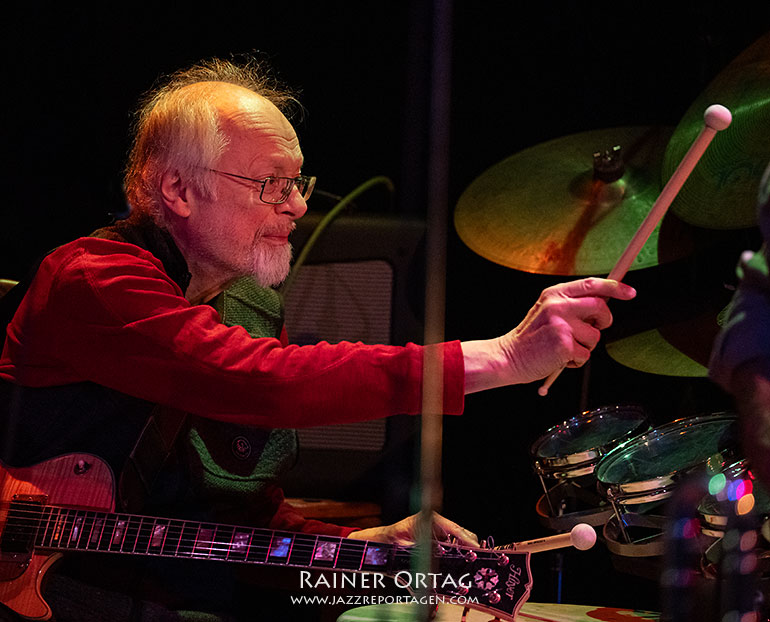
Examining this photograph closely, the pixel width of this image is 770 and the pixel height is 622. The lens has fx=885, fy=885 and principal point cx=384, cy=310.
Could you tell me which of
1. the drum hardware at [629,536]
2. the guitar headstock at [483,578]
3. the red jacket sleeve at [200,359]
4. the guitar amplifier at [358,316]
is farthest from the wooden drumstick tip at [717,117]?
the guitar amplifier at [358,316]

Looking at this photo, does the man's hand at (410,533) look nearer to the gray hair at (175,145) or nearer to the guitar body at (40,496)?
the guitar body at (40,496)

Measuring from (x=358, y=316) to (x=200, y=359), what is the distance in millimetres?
978

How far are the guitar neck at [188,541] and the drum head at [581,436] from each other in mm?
409

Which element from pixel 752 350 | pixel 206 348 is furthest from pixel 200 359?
pixel 752 350

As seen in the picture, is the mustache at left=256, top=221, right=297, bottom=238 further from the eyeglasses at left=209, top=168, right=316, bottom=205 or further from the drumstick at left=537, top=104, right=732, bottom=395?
the drumstick at left=537, top=104, right=732, bottom=395

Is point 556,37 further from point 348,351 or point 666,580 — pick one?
point 666,580

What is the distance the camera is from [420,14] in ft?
3.03

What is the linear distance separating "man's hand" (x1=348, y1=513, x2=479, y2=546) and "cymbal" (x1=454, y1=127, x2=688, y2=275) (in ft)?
2.39

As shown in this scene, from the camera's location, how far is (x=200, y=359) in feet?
5.09

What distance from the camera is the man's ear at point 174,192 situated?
6.31ft

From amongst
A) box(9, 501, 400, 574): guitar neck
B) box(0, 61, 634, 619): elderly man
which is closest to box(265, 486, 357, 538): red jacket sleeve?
box(0, 61, 634, 619): elderly man

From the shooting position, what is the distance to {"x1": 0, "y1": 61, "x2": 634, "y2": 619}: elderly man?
1511 mm

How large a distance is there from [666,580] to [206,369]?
0.89 m

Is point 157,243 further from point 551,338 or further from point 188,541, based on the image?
point 551,338
